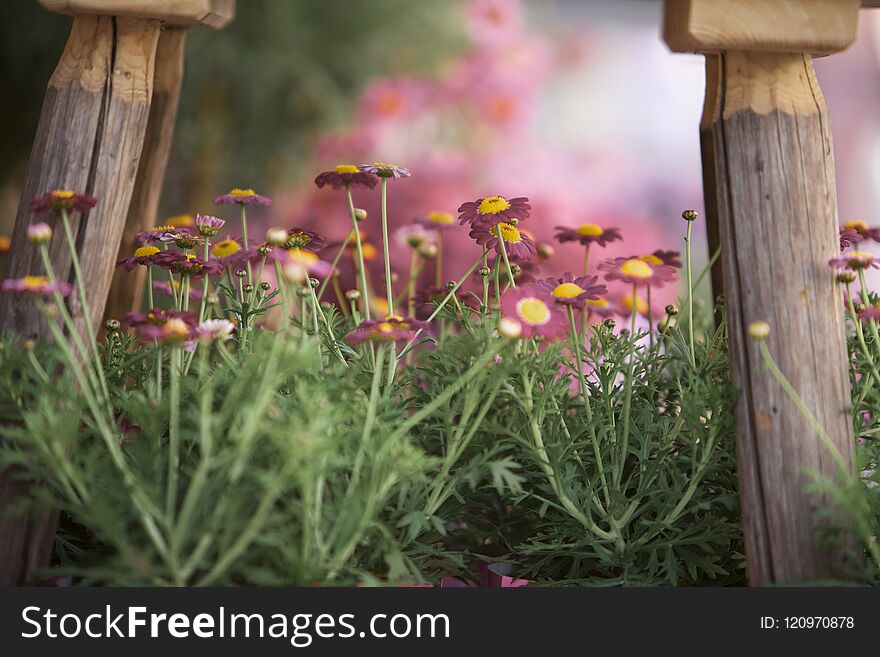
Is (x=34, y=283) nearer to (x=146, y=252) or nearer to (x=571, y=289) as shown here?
(x=146, y=252)

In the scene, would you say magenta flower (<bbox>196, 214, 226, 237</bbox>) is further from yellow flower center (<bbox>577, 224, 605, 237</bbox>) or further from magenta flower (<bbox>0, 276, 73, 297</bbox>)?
yellow flower center (<bbox>577, 224, 605, 237</bbox>)

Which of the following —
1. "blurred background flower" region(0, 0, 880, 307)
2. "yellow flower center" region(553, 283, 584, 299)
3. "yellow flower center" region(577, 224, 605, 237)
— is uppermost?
"blurred background flower" region(0, 0, 880, 307)

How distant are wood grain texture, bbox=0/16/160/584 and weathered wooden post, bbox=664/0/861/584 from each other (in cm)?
67

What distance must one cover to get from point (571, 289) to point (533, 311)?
0.22 ft

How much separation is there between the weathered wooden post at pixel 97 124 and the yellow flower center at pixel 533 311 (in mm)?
498

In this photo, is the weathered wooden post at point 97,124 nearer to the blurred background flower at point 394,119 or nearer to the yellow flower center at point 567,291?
the yellow flower center at point 567,291

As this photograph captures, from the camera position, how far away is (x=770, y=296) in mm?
929

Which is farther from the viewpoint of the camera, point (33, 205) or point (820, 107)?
point (820, 107)

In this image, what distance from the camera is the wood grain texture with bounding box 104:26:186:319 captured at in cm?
121

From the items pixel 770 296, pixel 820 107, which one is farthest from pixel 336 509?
pixel 820 107

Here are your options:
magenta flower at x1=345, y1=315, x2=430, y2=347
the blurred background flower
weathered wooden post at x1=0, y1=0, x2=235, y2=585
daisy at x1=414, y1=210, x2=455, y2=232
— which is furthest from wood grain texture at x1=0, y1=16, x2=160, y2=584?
the blurred background flower

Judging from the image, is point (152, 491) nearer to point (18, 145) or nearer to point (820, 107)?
point (820, 107)

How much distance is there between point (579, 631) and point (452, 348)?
0.35 m

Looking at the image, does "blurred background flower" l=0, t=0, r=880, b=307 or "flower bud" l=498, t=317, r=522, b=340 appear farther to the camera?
"blurred background flower" l=0, t=0, r=880, b=307
